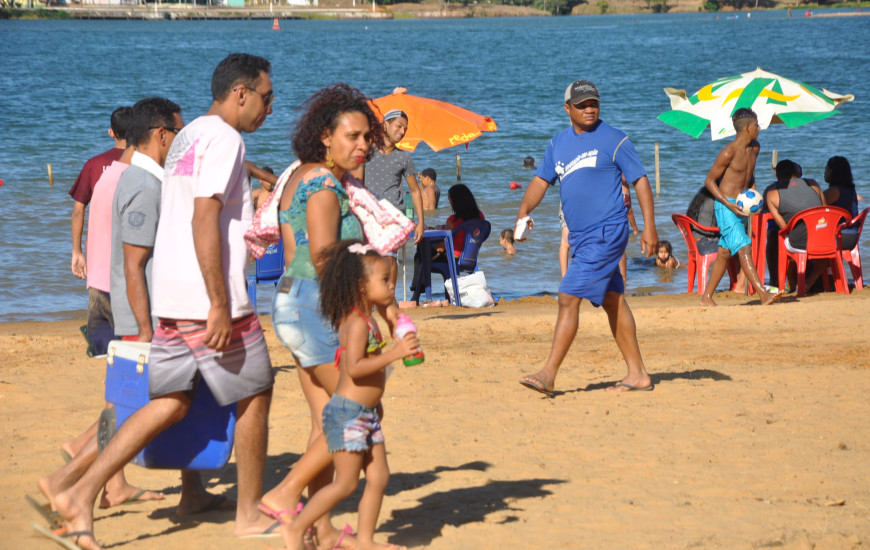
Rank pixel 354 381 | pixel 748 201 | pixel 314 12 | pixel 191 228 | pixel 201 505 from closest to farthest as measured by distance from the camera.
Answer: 1. pixel 354 381
2. pixel 191 228
3. pixel 201 505
4. pixel 748 201
5. pixel 314 12

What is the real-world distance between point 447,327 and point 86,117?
3062cm

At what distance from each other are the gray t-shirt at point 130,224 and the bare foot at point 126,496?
2.45ft

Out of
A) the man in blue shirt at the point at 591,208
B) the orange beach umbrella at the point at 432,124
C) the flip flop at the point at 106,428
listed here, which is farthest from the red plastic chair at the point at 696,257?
the flip flop at the point at 106,428

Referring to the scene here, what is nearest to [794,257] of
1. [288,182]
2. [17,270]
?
[288,182]

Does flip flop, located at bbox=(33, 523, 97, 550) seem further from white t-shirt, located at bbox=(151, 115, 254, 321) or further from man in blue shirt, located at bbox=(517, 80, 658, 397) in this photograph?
man in blue shirt, located at bbox=(517, 80, 658, 397)

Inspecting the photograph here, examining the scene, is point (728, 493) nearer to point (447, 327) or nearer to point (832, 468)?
point (832, 468)

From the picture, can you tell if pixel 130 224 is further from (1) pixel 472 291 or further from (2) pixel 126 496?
(1) pixel 472 291

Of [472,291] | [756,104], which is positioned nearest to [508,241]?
[472,291]

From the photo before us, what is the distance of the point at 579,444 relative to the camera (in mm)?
5383

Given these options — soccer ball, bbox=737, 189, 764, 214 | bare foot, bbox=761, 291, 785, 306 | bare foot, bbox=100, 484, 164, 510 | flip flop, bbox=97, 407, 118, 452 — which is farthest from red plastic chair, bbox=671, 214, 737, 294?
flip flop, bbox=97, 407, 118, 452

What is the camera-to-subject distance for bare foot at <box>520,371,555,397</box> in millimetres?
6254

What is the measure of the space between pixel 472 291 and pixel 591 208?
15.2 ft

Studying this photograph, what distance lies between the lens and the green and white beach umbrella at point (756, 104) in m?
10.5

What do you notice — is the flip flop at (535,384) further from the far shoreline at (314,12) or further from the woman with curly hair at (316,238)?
the far shoreline at (314,12)
